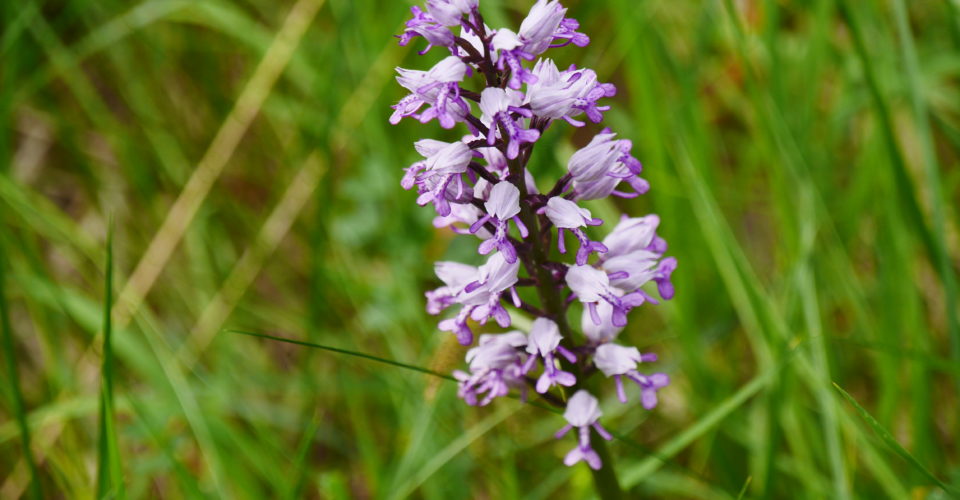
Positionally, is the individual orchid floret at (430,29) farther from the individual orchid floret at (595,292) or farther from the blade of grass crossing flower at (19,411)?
the blade of grass crossing flower at (19,411)

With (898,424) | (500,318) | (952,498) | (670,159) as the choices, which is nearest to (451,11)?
(500,318)

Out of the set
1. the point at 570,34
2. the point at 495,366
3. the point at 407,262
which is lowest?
the point at 407,262

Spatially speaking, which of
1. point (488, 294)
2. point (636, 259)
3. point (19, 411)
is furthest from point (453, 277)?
point (19, 411)

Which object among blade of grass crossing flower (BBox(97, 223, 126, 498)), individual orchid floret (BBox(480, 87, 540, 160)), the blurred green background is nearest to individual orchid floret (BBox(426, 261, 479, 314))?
individual orchid floret (BBox(480, 87, 540, 160))

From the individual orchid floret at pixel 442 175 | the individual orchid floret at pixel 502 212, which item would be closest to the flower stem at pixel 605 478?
the individual orchid floret at pixel 502 212

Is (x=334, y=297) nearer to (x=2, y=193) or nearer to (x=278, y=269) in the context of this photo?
(x=278, y=269)

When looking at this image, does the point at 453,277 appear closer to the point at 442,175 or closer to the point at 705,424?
the point at 442,175
